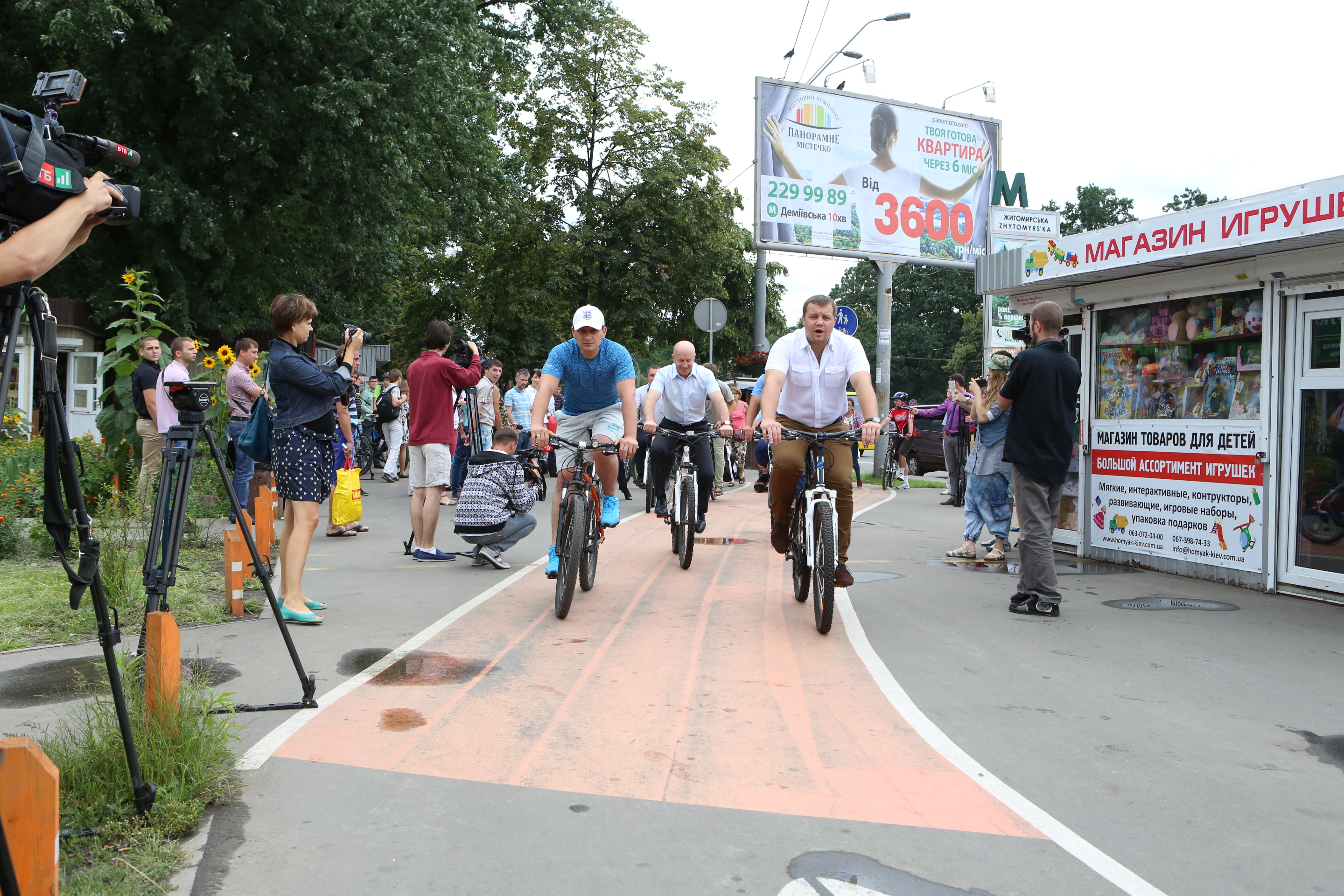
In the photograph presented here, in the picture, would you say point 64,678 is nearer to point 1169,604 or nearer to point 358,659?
point 358,659

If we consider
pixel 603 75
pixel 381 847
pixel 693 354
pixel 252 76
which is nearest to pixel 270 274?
pixel 252 76

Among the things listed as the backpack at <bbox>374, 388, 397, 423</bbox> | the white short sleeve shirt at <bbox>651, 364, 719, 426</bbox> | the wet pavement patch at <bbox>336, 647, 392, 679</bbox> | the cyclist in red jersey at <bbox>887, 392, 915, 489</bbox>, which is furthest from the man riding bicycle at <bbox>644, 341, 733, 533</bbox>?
the cyclist in red jersey at <bbox>887, 392, 915, 489</bbox>

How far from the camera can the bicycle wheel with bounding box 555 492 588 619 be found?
262 inches

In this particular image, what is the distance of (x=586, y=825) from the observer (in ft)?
11.3

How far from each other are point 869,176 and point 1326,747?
828 inches

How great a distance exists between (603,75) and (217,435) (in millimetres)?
26604

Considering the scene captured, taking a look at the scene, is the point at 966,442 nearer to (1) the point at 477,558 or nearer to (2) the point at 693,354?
(2) the point at 693,354

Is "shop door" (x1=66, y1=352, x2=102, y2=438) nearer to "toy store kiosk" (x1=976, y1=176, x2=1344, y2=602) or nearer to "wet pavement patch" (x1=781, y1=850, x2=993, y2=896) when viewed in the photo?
"toy store kiosk" (x1=976, y1=176, x2=1344, y2=602)

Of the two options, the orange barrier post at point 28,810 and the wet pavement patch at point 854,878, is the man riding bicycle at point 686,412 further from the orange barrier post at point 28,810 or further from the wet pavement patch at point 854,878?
the orange barrier post at point 28,810

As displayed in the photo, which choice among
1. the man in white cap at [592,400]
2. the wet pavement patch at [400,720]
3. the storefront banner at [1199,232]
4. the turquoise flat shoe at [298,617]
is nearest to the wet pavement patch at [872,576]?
the man in white cap at [592,400]

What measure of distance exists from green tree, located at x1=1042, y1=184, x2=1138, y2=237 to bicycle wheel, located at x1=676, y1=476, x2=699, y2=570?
64.6 metres

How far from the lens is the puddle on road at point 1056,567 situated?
9367 mm

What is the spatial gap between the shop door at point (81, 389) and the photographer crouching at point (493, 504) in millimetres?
20527

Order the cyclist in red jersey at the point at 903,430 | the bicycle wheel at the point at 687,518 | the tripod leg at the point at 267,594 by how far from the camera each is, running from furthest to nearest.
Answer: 1. the cyclist in red jersey at the point at 903,430
2. the bicycle wheel at the point at 687,518
3. the tripod leg at the point at 267,594
